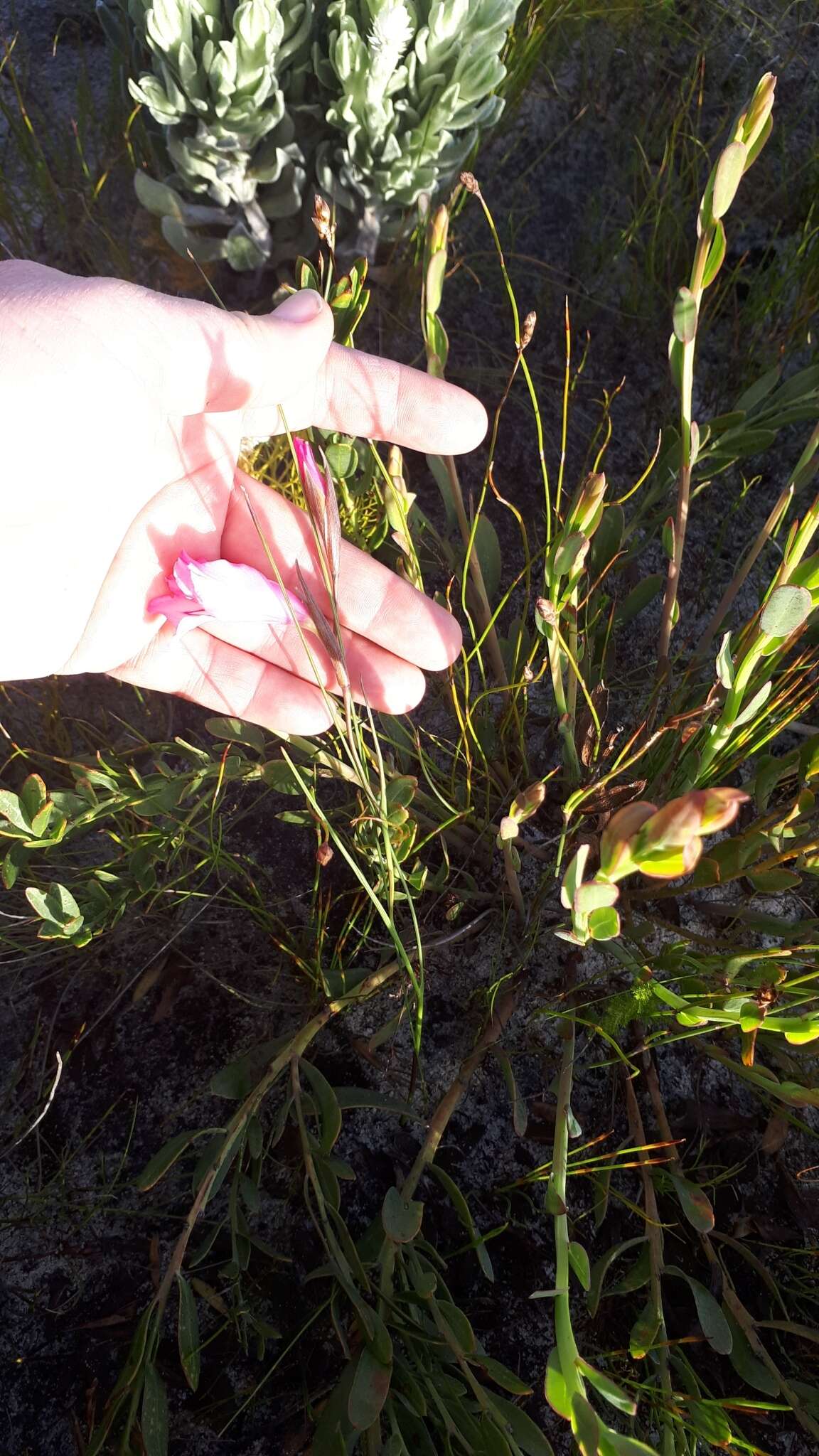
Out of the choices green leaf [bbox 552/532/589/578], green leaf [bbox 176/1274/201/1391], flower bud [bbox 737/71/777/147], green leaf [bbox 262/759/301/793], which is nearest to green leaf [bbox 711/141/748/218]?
flower bud [bbox 737/71/777/147]

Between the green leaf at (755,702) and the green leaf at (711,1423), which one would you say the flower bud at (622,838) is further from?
the green leaf at (711,1423)

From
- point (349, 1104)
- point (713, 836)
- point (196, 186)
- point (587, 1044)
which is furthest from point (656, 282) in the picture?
point (349, 1104)

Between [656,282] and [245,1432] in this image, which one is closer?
[245,1432]

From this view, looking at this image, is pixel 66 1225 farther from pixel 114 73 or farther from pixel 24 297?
pixel 114 73

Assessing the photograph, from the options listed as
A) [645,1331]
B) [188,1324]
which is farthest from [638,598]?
[188,1324]

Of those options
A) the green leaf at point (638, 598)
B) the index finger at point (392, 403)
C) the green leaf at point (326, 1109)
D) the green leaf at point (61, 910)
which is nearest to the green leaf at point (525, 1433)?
the green leaf at point (326, 1109)

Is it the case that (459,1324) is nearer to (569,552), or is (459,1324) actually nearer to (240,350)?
(569,552)

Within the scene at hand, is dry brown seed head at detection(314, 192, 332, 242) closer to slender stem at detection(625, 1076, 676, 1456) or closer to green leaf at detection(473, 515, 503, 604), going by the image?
green leaf at detection(473, 515, 503, 604)

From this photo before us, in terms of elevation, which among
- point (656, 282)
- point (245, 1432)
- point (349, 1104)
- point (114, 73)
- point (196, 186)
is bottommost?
point (245, 1432)
